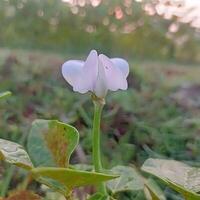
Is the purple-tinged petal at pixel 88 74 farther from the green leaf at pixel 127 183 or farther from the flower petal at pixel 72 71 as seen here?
the green leaf at pixel 127 183

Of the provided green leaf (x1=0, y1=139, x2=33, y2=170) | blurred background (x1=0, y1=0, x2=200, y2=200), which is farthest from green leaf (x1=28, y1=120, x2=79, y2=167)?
blurred background (x1=0, y1=0, x2=200, y2=200)

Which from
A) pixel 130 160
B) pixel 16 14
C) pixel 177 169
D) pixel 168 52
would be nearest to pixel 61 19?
pixel 16 14

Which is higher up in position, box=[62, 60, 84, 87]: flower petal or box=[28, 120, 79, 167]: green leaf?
box=[62, 60, 84, 87]: flower petal

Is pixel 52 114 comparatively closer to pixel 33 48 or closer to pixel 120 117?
pixel 120 117

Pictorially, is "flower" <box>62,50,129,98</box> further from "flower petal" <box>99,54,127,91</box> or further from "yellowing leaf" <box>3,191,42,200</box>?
"yellowing leaf" <box>3,191,42,200</box>

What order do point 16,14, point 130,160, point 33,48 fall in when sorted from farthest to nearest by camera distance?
1. point 33,48
2. point 16,14
3. point 130,160

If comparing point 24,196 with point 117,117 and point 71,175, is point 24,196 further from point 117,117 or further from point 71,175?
point 117,117

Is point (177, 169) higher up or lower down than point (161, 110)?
lower down

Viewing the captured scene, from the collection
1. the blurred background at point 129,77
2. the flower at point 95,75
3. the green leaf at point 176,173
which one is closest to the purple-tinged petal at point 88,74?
the flower at point 95,75

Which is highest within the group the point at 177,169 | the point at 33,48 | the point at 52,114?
the point at 33,48
